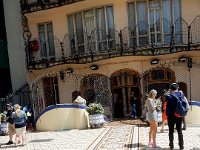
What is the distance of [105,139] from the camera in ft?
43.3

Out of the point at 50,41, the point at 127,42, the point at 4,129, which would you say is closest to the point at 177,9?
the point at 127,42

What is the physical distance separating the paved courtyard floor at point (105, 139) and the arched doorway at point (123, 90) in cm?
336

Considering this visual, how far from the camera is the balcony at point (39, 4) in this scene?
20.1 m

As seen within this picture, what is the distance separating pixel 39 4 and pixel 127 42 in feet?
18.7

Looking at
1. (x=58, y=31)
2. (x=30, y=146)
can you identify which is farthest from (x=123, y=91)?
(x=30, y=146)

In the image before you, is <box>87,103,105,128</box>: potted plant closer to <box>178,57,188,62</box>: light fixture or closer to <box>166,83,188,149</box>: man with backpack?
<box>178,57,188,62</box>: light fixture

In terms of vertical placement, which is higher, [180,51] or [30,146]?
[180,51]

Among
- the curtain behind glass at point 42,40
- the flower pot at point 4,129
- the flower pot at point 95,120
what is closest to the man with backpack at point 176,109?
the flower pot at point 95,120

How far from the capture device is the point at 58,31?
21.3 m

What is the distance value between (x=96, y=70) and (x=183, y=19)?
216 inches

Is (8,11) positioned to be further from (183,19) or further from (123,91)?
(183,19)

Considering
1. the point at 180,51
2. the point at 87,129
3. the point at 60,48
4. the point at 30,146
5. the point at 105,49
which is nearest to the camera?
the point at 30,146

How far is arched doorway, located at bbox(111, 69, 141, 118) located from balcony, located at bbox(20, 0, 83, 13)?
16.0 ft

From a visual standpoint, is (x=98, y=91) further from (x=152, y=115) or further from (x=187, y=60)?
(x=152, y=115)
